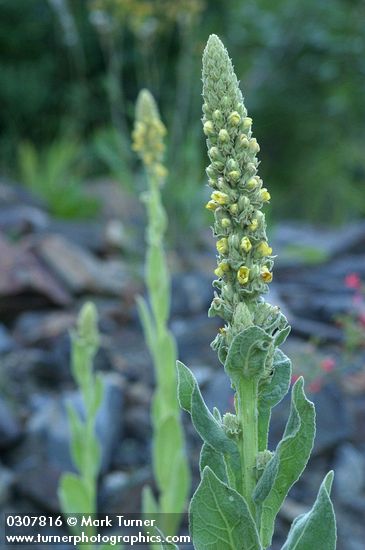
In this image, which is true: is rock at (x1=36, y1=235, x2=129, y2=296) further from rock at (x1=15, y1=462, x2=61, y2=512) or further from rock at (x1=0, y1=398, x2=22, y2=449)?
rock at (x1=15, y1=462, x2=61, y2=512)

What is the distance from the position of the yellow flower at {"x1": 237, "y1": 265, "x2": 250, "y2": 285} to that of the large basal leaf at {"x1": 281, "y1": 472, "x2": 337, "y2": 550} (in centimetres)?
33

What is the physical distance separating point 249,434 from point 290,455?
0.07m

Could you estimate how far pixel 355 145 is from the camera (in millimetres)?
13086

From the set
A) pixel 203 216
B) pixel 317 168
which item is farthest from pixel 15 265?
pixel 317 168

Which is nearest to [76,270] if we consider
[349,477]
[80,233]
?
[80,233]

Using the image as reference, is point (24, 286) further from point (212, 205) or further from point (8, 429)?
point (212, 205)

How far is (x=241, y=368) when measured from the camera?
46.1 inches

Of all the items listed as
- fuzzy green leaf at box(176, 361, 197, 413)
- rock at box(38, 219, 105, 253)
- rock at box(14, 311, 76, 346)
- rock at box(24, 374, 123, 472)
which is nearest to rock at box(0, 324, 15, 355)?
rock at box(14, 311, 76, 346)

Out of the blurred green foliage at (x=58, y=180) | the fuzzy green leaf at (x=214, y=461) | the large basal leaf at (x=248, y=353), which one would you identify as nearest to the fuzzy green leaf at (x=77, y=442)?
the fuzzy green leaf at (x=214, y=461)

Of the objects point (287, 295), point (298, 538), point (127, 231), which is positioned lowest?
point (298, 538)

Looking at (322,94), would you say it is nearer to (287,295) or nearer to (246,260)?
(287,295)

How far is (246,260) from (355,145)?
12.5 m

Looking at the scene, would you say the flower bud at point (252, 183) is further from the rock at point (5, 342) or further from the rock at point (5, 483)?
the rock at point (5, 342)

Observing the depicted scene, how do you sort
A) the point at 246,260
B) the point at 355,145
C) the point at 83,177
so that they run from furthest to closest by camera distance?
the point at 355,145 < the point at 83,177 < the point at 246,260
